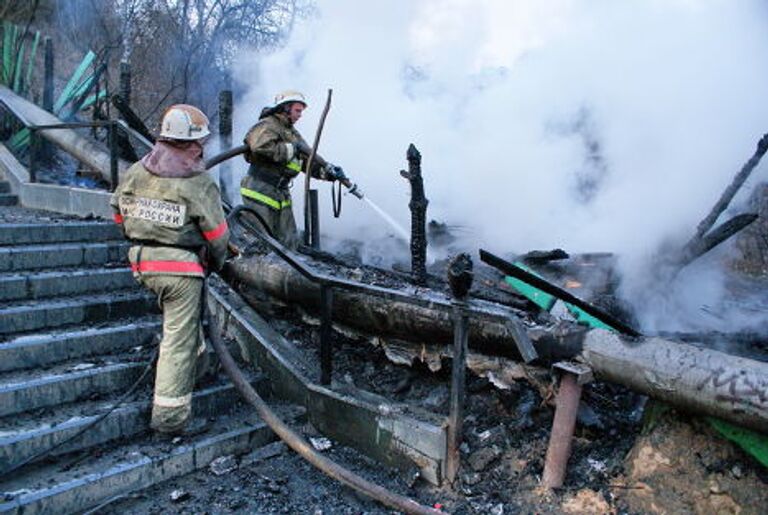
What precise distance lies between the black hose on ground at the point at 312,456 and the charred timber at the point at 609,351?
949mm

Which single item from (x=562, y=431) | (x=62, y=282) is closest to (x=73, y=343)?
(x=62, y=282)

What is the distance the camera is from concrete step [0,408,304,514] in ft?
11.7

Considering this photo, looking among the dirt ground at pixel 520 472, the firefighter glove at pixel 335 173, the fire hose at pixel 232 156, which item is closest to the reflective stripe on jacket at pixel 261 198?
the fire hose at pixel 232 156

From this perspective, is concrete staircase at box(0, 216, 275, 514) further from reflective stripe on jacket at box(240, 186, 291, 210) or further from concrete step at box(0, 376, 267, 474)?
reflective stripe on jacket at box(240, 186, 291, 210)

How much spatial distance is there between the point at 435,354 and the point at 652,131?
5.04 meters

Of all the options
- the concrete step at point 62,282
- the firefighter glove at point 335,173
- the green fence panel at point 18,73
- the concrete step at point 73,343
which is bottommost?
the concrete step at point 73,343

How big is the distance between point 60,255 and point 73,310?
37.6 inches

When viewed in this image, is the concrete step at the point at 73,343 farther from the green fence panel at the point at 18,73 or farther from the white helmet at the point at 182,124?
the green fence panel at the point at 18,73

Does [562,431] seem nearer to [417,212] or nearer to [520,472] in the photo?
[520,472]

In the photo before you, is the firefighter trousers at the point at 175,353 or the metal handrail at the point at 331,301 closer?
the metal handrail at the point at 331,301

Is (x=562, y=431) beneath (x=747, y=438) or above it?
beneath

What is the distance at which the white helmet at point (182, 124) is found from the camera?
4.28m

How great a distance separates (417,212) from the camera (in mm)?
5547

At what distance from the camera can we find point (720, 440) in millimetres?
3369
